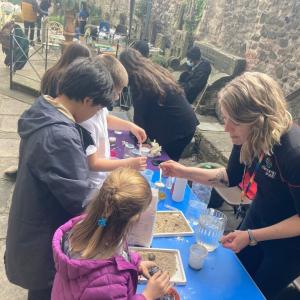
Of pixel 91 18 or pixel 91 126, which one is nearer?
pixel 91 126

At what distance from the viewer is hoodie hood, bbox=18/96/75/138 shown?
1.68 m

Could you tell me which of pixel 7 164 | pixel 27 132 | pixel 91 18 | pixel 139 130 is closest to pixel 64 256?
pixel 27 132

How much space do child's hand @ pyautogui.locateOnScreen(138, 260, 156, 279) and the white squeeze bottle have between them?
0.83 meters

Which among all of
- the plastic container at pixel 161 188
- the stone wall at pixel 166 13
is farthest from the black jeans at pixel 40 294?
the stone wall at pixel 166 13

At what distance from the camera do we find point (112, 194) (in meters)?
1.40

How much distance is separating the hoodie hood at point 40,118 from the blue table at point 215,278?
35.8 inches

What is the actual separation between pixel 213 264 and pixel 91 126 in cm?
110

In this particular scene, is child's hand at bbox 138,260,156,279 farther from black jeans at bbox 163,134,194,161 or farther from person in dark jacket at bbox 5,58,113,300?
black jeans at bbox 163,134,194,161

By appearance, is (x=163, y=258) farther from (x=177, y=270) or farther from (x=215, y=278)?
(x=215, y=278)

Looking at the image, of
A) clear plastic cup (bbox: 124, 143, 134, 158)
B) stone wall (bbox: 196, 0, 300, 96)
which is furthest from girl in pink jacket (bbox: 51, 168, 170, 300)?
stone wall (bbox: 196, 0, 300, 96)

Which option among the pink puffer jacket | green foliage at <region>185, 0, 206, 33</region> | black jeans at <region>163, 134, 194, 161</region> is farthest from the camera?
green foliage at <region>185, 0, 206, 33</region>

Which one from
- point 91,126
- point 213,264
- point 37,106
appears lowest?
point 213,264

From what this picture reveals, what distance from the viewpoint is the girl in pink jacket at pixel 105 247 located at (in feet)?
4.47

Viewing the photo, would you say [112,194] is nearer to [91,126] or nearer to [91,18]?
[91,126]
